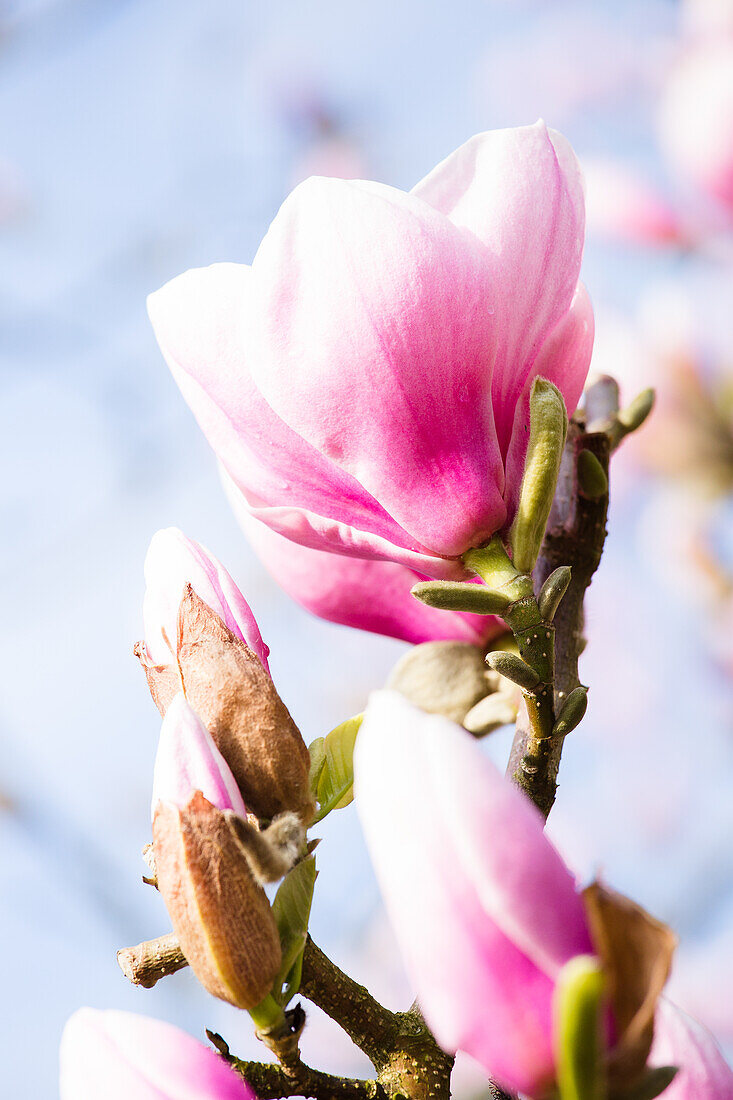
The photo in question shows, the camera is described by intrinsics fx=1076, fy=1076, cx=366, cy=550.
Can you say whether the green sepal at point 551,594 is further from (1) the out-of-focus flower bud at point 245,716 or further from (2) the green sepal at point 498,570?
(1) the out-of-focus flower bud at point 245,716

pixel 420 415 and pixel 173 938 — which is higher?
pixel 420 415

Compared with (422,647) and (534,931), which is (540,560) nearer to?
(422,647)

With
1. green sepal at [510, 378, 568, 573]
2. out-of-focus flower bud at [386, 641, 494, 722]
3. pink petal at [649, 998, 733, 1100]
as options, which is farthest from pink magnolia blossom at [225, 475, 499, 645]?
pink petal at [649, 998, 733, 1100]

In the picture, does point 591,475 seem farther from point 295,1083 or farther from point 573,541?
point 295,1083

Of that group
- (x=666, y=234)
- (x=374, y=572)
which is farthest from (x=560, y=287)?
(x=666, y=234)

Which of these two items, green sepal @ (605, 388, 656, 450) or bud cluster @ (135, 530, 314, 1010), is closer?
bud cluster @ (135, 530, 314, 1010)

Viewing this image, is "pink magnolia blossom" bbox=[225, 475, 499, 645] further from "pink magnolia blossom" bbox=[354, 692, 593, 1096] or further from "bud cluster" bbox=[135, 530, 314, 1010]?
"pink magnolia blossom" bbox=[354, 692, 593, 1096]

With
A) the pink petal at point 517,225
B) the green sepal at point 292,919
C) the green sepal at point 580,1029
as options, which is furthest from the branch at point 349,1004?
the pink petal at point 517,225
